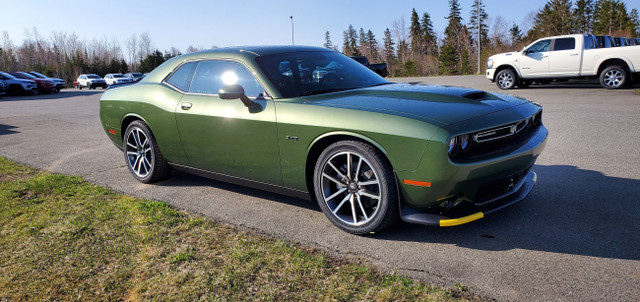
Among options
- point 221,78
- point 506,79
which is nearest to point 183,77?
point 221,78

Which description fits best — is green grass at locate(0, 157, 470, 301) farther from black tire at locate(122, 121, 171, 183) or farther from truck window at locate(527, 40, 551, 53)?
truck window at locate(527, 40, 551, 53)

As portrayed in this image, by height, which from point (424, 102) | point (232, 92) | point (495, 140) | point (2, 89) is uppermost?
point (2, 89)

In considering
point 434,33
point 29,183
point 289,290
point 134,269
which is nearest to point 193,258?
point 134,269

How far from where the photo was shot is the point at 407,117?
315 cm

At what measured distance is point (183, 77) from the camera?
483 centimetres

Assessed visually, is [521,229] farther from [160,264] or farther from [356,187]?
[160,264]

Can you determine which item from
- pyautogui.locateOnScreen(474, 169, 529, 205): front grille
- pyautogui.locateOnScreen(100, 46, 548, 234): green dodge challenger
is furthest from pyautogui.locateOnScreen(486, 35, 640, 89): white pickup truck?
pyautogui.locateOnScreen(474, 169, 529, 205): front grille

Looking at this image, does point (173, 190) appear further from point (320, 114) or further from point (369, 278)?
point (369, 278)

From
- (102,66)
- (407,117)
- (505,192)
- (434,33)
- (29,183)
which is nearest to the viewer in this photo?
(407,117)

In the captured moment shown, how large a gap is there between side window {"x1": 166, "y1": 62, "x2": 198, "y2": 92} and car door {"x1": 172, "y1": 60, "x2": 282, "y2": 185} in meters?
0.02

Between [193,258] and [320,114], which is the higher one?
[320,114]

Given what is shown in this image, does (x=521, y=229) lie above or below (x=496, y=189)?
below

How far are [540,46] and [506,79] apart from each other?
1483 millimetres

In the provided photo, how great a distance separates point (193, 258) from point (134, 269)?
1.23 feet
